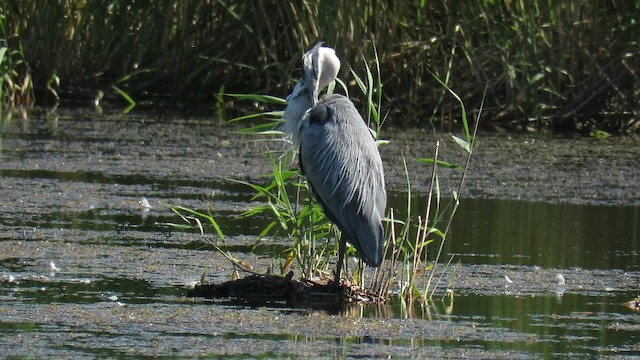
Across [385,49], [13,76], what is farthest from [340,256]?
[13,76]

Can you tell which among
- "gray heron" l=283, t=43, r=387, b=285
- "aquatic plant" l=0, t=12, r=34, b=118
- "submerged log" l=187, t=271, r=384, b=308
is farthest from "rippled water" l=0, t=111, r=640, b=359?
"aquatic plant" l=0, t=12, r=34, b=118

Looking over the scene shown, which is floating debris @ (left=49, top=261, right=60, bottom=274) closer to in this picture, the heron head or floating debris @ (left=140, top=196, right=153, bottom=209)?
the heron head

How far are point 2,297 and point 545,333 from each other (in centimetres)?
193

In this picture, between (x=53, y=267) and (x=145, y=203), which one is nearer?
(x=53, y=267)

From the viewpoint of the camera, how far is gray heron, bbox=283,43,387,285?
17.0 ft

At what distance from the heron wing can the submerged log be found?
238mm

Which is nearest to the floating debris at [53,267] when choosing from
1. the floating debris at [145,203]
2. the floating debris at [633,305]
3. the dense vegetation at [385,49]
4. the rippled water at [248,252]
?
the rippled water at [248,252]

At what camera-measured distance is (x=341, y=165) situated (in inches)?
207

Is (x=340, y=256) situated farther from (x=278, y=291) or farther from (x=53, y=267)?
(x=53, y=267)

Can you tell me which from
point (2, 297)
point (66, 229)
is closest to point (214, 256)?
point (66, 229)

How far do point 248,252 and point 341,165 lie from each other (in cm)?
106

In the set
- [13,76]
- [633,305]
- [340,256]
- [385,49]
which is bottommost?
[633,305]

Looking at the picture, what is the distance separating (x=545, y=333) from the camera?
462 cm

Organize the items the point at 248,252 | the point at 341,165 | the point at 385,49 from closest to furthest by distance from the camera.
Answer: the point at 341,165 < the point at 248,252 < the point at 385,49
